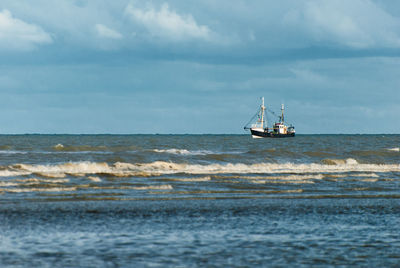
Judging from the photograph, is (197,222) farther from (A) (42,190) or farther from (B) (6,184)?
(B) (6,184)

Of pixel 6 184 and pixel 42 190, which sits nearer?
pixel 42 190

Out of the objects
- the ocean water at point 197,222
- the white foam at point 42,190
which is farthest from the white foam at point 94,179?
the white foam at point 42,190

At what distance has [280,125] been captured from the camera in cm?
19488

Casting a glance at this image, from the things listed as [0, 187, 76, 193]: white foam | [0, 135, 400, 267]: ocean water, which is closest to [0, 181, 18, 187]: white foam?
[0, 135, 400, 267]: ocean water

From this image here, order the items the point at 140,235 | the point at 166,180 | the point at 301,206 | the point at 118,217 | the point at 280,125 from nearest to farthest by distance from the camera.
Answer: the point at 140,235 → the point at 118,217 → the point at 301,206 → the point at 166,180 → the point at 280,125

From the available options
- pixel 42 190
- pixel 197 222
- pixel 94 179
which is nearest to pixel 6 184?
pixel 42 190

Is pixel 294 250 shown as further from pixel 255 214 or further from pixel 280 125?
pixel 280 125

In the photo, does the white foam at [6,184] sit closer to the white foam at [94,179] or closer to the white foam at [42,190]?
the white foam at [42,190]

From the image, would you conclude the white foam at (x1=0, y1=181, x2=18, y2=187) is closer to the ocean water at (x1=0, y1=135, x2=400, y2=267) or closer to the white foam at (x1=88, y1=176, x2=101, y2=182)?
the ocean water at (x1=0, y1=135, x2=400, y2=267)

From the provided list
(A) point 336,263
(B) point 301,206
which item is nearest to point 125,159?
(B) point 301,206

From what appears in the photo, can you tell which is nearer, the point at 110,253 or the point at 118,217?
the point at 110,253

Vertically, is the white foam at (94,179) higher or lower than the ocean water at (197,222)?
higher

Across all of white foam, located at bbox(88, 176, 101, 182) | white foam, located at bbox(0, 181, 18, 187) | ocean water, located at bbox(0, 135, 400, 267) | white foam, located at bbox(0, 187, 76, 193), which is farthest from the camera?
white foam, located at bbox(88, 176, 101, 182)

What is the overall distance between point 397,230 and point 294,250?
4.34 m
